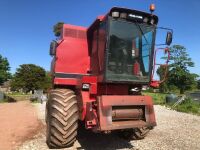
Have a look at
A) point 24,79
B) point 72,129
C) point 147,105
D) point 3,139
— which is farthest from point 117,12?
point 24,79

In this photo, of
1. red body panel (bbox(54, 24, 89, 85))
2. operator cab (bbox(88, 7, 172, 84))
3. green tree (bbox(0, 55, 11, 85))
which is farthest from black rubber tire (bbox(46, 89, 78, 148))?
green tree (bbox(0, 55, 11, 85))

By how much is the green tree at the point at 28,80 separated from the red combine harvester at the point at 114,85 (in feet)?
221

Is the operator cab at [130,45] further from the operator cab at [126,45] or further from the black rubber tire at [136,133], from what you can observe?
the black rubber tire at [136,133]

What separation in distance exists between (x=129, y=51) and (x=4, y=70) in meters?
68.0

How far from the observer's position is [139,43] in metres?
7.45

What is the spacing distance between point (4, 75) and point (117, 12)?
65034mm

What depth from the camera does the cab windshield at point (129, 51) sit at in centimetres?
709

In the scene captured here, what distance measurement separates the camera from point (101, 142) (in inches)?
326

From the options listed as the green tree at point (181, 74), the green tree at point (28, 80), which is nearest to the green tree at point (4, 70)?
the green tree at point (28, 80)

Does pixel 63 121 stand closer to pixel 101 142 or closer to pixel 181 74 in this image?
pixel 101 142

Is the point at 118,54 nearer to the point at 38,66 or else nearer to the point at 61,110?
the point at 61,110

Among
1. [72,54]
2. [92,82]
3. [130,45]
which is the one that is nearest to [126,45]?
[130,45]

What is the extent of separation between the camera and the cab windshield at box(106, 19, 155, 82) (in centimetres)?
709

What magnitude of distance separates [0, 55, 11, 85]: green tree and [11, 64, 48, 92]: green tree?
4101 mm
